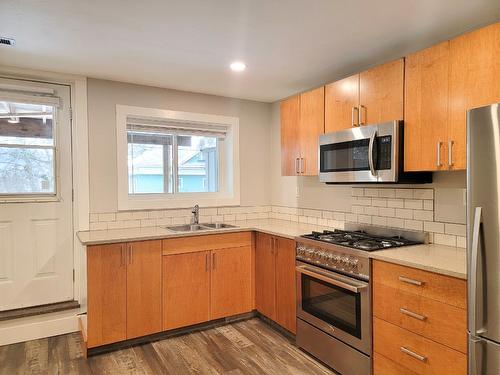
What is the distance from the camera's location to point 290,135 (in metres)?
3.39

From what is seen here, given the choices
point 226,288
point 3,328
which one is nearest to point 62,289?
point 3,328

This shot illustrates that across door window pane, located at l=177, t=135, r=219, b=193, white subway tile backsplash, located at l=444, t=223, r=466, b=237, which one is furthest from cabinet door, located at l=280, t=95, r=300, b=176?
white subway tile backsplash, located at l=444, t=223, r=466, b=237

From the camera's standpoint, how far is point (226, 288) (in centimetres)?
328

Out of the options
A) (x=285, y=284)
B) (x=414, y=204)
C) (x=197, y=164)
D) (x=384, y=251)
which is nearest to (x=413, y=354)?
(x=384, y=251)

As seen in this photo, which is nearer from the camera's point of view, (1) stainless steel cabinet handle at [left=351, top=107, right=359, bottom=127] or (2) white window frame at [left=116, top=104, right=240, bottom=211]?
(1) stainless steel cabinet handle at [left=351, top=107, right=359, bottom=127]

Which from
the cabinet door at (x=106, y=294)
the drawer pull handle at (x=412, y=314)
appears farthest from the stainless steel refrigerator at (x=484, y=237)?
the cabinet door at (x=106, y=294)

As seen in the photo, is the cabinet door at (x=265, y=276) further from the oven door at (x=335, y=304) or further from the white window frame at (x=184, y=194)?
the white window frame at (x=184, y=194)

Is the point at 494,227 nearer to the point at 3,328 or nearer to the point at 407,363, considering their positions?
the point at 407,363

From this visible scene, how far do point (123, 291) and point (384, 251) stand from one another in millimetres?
2023

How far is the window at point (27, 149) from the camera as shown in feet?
9.71

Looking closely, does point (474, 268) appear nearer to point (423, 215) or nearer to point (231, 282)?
point (423, 215)

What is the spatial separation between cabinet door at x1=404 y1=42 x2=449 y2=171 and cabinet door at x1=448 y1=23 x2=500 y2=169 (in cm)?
5

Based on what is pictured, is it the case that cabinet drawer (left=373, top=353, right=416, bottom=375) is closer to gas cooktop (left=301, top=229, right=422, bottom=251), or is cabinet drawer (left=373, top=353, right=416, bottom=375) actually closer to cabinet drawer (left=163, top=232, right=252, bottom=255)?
gas cooktop (left=301, top=229, right=422, bottom=251)

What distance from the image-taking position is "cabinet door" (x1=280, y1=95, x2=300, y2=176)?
10.8ft
